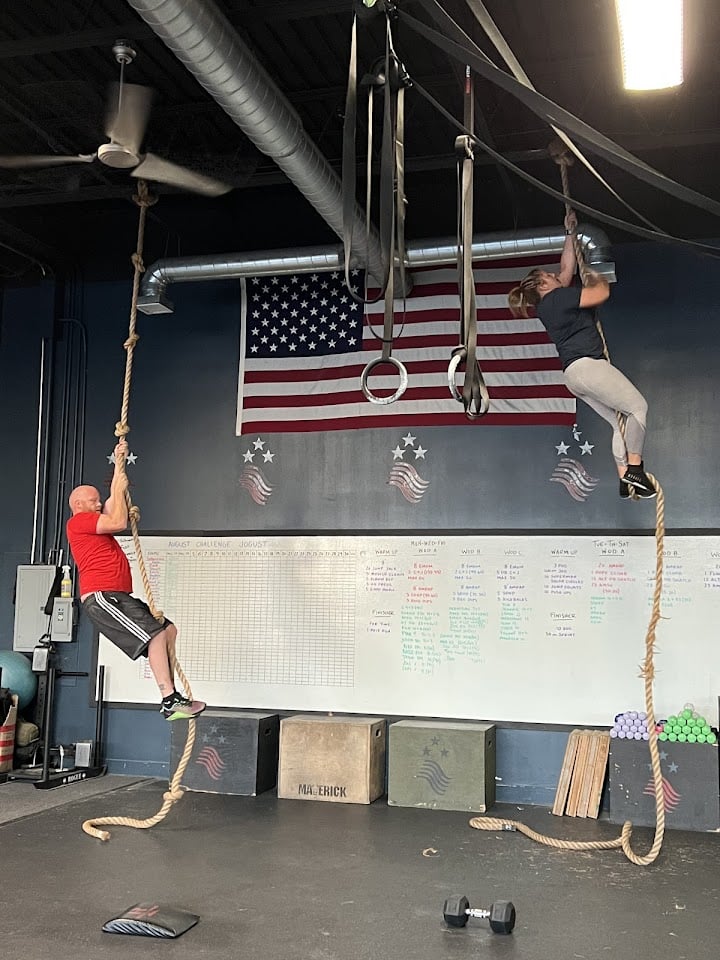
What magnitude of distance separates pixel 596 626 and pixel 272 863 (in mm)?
2903

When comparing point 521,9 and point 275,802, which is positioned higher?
point 521,9

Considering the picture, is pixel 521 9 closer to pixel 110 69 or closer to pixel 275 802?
pixel 110 69

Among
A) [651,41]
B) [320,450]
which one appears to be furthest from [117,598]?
[651,41]

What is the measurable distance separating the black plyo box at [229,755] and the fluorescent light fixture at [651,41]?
15.7ft

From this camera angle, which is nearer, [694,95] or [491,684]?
[694,95]

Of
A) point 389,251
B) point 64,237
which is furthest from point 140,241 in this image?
point 389,251

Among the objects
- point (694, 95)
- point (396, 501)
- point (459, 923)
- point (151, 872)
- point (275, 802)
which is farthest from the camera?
point (396, 501)

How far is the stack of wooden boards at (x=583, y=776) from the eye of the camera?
20.7 ft

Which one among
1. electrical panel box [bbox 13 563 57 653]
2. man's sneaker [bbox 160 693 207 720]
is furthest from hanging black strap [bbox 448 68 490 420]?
electrical panel box [bbox 13 563 57 653]

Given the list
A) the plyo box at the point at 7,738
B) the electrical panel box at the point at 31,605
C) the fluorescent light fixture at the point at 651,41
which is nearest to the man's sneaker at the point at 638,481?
the fluorescent light fixture at the point at 651,41

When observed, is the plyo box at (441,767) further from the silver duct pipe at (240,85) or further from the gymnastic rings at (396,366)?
the silver duct pipe at (240,85)

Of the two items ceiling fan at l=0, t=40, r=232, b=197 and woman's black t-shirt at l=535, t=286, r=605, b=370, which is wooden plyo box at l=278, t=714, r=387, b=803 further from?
ceiling fan at l=0, t=40, r=232, b=197

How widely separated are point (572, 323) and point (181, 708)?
3030 mm

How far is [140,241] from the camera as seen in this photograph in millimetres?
6188
